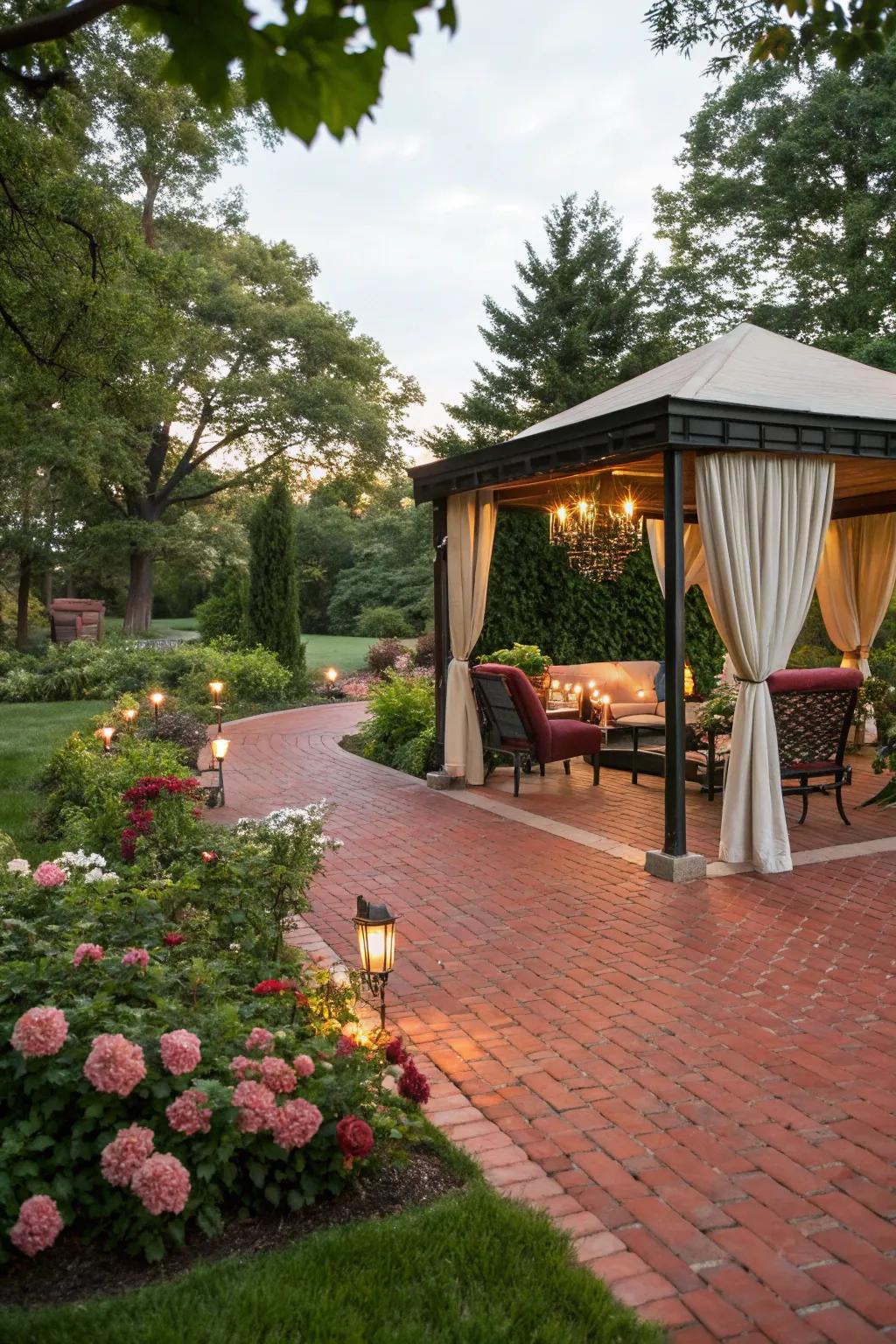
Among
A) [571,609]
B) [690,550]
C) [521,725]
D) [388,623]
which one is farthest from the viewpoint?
[388,623]

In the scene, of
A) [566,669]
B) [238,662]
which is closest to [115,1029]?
[566,669]

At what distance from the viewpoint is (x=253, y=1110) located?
2432 mm

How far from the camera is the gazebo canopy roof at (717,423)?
234 inches

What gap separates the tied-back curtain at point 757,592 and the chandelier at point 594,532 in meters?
2.75

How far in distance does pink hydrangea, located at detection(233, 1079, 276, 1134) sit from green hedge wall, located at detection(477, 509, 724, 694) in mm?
8271

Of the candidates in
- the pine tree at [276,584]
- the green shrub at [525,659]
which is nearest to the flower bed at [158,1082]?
the green shrub at [525,659]

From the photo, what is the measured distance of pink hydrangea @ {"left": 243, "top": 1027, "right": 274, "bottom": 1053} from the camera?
2668 mm

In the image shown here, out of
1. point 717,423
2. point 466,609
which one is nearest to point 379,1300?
point 717,423

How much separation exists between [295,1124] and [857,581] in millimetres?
9938

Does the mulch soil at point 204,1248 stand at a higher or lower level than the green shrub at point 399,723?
→ lower

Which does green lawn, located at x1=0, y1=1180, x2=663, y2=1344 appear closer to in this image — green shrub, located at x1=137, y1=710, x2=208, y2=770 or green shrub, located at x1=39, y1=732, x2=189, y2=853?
green shrub, located at x1=39, y1=732, x2=189, y2=853

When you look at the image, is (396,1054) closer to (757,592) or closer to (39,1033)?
(39,1033)

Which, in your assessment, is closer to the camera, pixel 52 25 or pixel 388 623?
pixel 52 25

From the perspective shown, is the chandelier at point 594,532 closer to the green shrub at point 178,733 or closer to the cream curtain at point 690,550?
the cream curtain at point 690,550
